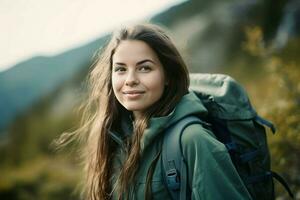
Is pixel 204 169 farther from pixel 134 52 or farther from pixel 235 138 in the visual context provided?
pixel 134 52

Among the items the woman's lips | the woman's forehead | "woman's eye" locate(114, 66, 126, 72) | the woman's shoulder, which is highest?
the woman's forehead

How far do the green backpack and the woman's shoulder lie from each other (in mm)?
43

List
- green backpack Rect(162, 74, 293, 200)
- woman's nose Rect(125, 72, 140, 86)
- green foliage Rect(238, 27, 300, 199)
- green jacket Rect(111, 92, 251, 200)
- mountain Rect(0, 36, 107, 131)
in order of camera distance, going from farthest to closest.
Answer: mountain Rect(0, 36, 107, 131), green foliage Rect(238, 27, 300, 199), woman's nose Rect(125, 72, 140, 86), green backpack Rect(162, 74, 293, 200), green jacket Rect(111, 92, 251, 200)

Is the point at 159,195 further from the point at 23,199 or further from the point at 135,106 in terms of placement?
the point at 23,199

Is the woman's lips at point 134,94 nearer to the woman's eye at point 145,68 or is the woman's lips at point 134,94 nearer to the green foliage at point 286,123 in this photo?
the woman's eye at point 145,68

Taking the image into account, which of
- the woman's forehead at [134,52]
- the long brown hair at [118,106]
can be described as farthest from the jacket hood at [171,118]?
the woman's forehead at [134,52]

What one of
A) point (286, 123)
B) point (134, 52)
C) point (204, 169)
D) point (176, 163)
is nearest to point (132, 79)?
point (134, 52)

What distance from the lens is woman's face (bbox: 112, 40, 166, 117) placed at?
226cm

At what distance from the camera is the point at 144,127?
2258 mm

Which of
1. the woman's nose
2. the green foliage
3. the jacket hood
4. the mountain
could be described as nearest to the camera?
the jacket hood

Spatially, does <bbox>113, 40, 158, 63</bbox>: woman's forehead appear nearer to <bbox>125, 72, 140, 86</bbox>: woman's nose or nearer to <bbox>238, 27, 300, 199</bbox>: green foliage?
<bbox>125, 72, 140, 86</bbox>: woman's nose

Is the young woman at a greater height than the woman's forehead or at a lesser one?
lesser

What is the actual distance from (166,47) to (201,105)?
0.43m

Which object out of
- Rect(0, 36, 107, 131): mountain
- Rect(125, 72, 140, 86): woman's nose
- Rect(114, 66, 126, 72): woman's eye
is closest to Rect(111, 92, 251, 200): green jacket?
Rect(125, 72, 140, 86): woman's nose
